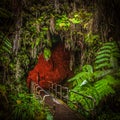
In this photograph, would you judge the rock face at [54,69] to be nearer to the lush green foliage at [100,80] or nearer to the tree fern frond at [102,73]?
the lush green foliage at [100,80]

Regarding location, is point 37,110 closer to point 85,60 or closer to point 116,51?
point 116,51

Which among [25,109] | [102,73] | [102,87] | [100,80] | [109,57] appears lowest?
[25,109]

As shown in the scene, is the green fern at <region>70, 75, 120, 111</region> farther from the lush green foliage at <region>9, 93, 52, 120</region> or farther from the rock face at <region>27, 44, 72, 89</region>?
the rock face at <region>27, 44, 72, 89</region>

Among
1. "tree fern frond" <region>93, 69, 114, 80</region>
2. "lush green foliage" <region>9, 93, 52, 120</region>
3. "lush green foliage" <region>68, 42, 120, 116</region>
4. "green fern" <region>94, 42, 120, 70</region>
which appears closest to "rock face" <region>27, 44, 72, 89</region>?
"lush green foliage" <region>68, 42, 120, 116</region>

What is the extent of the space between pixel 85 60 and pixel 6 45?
13.2 feet

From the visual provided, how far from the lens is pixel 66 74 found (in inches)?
689

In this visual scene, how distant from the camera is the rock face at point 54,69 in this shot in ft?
57.7

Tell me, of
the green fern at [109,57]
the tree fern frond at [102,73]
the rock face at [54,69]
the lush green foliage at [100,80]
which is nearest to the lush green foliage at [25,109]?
the lush green foliage at [100,80]

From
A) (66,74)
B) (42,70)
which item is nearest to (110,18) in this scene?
(66,74)

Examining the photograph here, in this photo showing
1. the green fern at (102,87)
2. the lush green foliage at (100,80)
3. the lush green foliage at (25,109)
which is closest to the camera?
the lush green foliage at (25,109)

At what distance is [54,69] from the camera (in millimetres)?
18500

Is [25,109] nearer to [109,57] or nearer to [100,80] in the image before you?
[100,80]

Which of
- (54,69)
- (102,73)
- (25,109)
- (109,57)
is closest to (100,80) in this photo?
(102,73)

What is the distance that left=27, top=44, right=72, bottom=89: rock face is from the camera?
57.7ft
